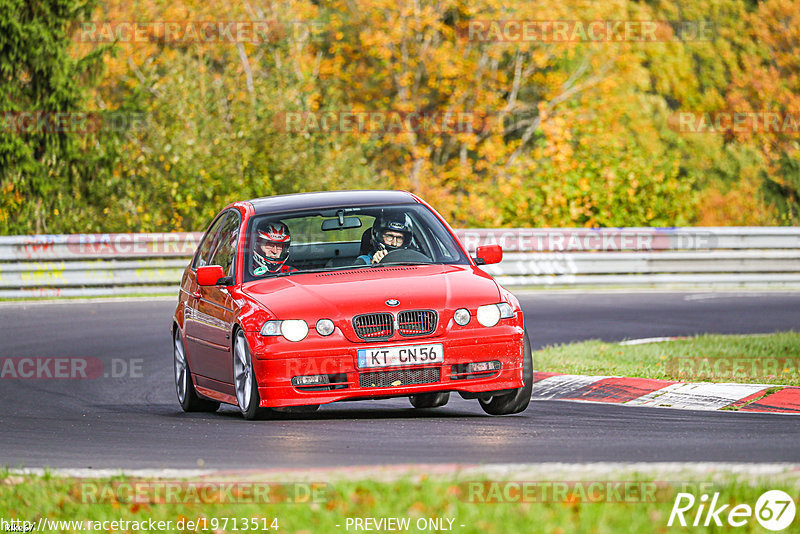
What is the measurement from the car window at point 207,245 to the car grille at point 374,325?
8.88ft

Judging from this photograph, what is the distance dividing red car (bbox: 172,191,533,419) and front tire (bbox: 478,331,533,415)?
10 mm

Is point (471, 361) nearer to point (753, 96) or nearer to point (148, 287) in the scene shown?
point (148, 287)

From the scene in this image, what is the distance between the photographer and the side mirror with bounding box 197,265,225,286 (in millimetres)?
10375

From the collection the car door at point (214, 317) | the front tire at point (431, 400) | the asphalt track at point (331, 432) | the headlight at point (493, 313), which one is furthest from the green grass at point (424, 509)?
the front tire at point (431, 400)

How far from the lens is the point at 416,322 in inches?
366

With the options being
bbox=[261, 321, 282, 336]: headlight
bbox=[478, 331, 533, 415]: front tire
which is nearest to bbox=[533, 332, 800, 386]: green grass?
bbox=[478, 331, 533, 415]: front tire

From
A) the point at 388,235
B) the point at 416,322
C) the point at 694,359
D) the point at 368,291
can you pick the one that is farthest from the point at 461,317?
the point at 694,359

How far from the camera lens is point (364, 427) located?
9.24m

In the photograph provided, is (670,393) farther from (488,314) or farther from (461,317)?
(461,317)

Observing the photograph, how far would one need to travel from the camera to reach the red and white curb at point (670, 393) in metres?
10.4

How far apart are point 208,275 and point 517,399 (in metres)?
2.42

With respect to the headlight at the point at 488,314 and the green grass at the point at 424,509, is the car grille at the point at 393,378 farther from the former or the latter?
the green grass at the point at 424,509

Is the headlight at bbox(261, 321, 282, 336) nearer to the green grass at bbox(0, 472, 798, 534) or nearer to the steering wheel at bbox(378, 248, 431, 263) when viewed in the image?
the steering wheel at bbox(378, 248, 431, 263)

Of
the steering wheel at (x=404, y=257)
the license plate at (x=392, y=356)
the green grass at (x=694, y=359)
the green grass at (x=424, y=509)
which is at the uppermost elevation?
the steering wheel at (x=404, y=257)
